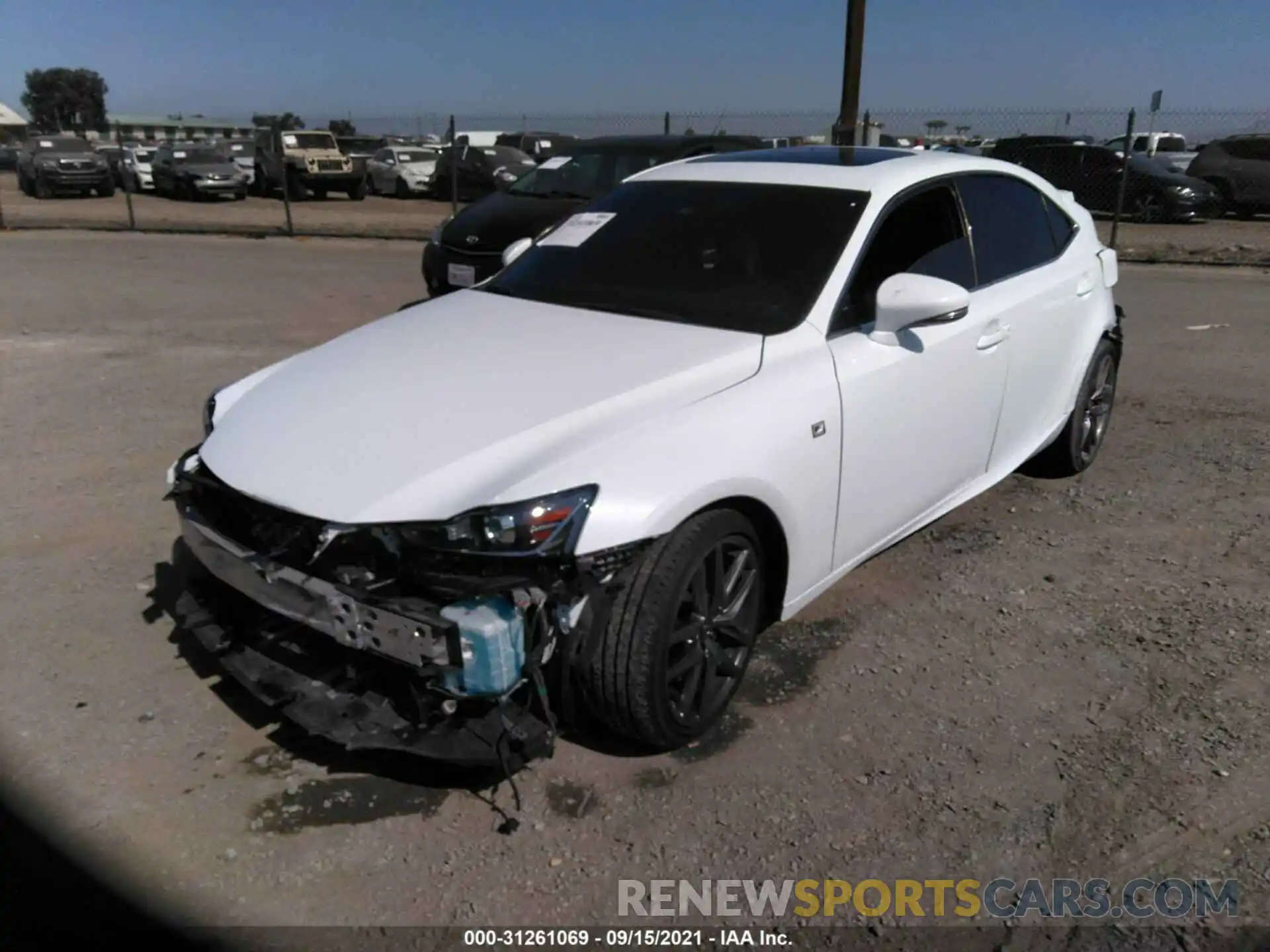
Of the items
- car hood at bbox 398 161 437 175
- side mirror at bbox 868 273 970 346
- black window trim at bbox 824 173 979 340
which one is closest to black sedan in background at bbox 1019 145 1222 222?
car hood at bbox 398 161 437 175

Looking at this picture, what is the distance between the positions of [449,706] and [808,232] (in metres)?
2.12

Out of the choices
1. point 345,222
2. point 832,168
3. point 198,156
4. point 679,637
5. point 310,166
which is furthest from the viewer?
point 198,156

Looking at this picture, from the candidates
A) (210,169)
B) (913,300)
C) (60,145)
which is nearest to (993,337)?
(913,300)

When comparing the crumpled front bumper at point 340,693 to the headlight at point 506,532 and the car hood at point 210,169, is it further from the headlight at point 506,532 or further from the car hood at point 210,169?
the car hood at point 210,169

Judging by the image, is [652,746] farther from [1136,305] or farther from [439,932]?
[1136,305]

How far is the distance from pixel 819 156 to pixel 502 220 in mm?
5020

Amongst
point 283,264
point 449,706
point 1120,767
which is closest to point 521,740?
point 449,706

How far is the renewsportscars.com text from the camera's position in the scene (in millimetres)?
2436

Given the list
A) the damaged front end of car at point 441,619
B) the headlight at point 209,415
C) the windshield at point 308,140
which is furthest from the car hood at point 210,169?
the damaged front end of car at point 441,619

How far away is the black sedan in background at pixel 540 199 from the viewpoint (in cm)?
845

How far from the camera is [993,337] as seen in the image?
13.0ft

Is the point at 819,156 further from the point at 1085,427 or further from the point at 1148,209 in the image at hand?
the point at 1148,209

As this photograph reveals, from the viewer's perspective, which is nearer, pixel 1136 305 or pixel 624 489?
pixel 624 489

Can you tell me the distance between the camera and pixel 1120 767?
2.93 meters
